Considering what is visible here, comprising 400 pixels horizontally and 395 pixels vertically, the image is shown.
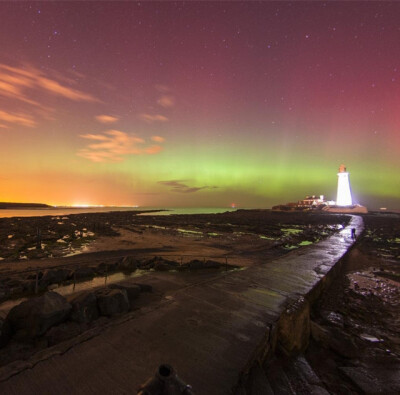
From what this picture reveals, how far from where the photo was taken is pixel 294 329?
499 centimetres

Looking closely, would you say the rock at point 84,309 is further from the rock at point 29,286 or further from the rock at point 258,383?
the rock at point 29,286

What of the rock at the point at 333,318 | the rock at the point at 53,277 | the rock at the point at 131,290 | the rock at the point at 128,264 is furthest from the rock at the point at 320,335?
the rock at the point at 53,277

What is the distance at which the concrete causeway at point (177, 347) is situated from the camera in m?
3.14

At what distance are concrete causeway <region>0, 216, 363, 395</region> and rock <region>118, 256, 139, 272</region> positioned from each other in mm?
6256

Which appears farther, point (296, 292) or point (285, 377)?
point (296, 292)

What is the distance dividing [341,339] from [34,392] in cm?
669

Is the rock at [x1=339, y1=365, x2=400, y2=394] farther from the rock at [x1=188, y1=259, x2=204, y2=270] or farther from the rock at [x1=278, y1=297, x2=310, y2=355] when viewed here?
the rock at [x1=188, y1=259, x2=204, y2=270]

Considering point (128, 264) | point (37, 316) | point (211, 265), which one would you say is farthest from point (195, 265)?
point (37, 316)

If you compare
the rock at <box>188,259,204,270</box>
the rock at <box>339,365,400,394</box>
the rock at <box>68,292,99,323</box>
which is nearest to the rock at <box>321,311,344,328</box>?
the rock at <box>339,365,400,394</box>

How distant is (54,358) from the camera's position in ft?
11.8

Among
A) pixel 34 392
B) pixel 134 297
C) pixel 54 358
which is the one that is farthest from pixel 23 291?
pixel 34 392

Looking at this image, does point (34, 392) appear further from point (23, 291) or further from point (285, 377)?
point (23, 291)

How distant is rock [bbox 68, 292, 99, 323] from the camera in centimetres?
518

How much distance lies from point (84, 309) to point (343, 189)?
10831cm
